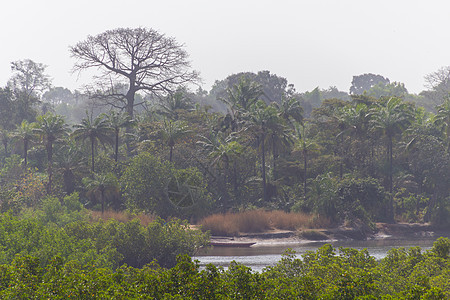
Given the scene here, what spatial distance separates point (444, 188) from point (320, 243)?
2024cm

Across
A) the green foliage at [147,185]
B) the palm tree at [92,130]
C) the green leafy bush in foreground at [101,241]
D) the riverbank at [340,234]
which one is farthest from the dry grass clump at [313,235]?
the palm tree at [92,130]

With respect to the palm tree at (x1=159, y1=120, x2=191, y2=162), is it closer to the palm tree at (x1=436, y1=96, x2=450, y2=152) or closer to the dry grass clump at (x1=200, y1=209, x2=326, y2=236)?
the dry grass clump at (x1=200, y1=209, x2=326, y2=236)

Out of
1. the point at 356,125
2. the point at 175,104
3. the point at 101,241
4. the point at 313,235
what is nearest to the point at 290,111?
the point at 356,125

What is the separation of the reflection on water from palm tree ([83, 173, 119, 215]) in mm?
16109

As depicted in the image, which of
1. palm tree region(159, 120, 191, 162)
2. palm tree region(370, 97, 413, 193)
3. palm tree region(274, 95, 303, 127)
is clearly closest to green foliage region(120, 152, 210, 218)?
palm tree region(159, 120, 191, 162)

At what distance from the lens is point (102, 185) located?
5503cm

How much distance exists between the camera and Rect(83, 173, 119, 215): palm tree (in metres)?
55.1

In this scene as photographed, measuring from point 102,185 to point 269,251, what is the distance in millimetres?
20954

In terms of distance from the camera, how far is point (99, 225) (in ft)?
103

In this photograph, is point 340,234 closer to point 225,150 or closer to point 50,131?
point 225,150

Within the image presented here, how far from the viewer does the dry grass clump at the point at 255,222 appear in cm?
5261

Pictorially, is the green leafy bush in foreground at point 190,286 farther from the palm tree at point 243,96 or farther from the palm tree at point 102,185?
the palm tree at point 243,96

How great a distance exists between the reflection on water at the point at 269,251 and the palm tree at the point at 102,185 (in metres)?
16.1

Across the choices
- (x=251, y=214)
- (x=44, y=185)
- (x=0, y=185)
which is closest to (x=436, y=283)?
(x=251, y=214)
